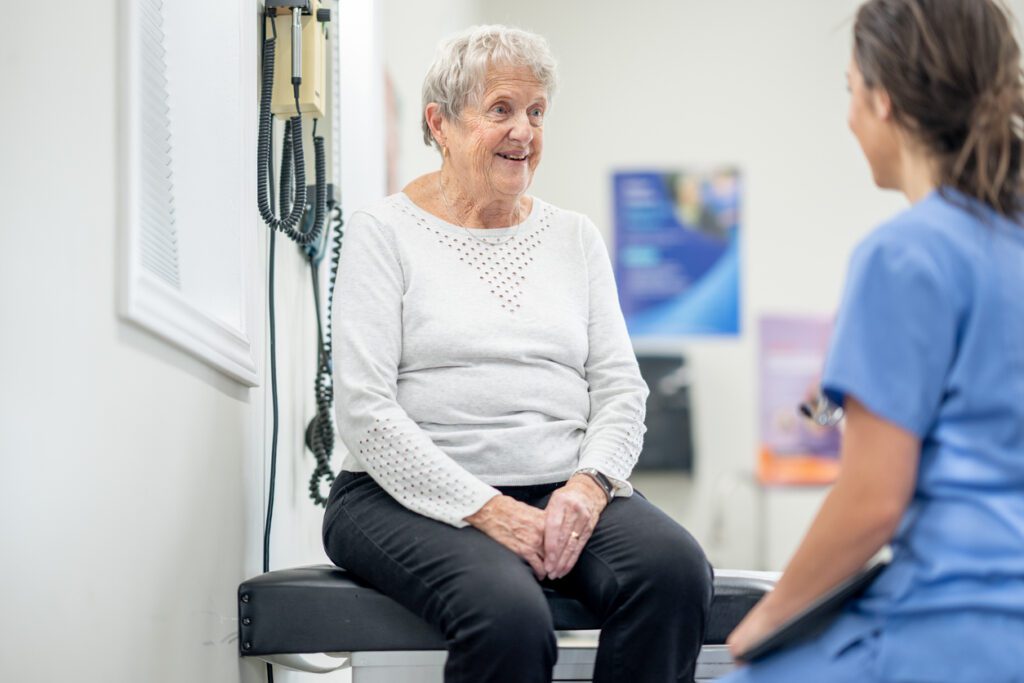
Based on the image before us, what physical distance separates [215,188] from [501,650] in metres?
0.86

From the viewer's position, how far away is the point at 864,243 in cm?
105

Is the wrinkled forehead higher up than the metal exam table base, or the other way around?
the wrinkled forehead

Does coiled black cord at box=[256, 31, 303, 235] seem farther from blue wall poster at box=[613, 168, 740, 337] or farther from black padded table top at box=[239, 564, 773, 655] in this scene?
blue wall poster at box=[613, 168, 740, 337]

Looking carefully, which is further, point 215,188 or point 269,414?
point 269,414

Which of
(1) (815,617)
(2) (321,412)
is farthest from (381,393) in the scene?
(1) (815,617)

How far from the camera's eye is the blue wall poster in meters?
5.95

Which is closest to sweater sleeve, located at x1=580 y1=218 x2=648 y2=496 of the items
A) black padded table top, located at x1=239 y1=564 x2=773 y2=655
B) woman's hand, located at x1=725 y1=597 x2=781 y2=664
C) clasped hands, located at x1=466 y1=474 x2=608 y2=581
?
clasped hands, located at x1=466 y1=474 x2=608 y2=581

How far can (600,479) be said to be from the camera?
5.63 feet

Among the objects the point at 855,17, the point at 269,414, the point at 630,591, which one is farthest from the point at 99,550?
the point at 855,17

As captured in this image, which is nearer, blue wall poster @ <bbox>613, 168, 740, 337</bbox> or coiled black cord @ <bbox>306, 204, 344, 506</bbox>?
coiled black cord @ <bbox>306, 204, 344, 506</bbox>

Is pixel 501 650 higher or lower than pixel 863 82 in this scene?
lower

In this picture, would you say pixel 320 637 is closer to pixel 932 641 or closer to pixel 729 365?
pixel 932 641

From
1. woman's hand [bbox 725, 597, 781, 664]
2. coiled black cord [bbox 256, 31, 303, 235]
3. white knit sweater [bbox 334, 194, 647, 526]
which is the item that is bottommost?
woman's hand [bbox 725, 597, 781, 664]

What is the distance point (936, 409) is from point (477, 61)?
1.08 m
